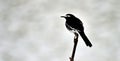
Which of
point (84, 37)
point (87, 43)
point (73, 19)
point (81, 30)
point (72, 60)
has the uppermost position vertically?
point (73, 19)

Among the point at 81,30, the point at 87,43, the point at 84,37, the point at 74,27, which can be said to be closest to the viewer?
the point at 87,43

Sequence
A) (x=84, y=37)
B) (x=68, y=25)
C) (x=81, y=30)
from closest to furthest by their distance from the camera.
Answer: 1. (x=84, y=37)
2. (x=81, y=30)
3. (x=68, y=25)

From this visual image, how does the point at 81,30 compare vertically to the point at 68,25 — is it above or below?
below

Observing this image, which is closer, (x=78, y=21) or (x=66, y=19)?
(x=78, y=21)

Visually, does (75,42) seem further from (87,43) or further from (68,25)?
(68,25)

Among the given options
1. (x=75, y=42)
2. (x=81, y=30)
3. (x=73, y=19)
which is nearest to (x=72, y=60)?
(x=75, y=42)

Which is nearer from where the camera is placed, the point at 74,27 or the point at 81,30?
the point at 81,30

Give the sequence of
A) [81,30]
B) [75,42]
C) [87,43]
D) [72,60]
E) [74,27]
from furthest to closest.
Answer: [74,27] < [81,30] < [87,43] < [75,42] < [72,60]

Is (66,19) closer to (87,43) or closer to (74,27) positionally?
(74,27)

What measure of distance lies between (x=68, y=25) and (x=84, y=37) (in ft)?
8.13

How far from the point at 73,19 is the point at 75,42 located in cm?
457

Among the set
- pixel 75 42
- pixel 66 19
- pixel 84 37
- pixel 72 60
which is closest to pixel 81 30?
pixel 84 37

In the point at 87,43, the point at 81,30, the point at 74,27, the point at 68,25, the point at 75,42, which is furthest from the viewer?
the point at 68,25

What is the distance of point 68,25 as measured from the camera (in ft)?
34.3
